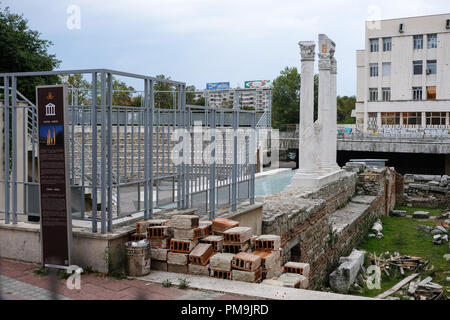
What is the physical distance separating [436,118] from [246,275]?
52231mm

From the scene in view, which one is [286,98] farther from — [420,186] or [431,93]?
[420,186]

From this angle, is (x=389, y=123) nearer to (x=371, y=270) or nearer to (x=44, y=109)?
(x=371, y=270)

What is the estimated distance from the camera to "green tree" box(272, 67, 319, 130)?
69.7 metres

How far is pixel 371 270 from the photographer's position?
13414mm

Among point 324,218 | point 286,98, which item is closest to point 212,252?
point 324,218

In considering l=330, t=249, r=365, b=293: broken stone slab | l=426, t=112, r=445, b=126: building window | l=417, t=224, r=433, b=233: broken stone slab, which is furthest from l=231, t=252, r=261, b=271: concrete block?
l=426, t=112, r=445, b=126: building window

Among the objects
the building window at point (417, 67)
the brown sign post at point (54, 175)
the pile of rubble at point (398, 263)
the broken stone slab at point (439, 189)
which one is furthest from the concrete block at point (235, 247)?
the building window at point (417, 67)

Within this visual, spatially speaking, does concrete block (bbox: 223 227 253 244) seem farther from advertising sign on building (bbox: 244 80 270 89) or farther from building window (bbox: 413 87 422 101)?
building window (bbox: 413 87 422 101)

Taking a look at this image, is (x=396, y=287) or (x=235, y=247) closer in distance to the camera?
(x=235, y=247)

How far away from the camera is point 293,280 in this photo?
6.41m

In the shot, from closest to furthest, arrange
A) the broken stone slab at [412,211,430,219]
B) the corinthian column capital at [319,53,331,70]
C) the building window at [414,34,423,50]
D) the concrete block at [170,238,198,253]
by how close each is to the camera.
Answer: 1. the concrete block at [170,238,198,253]
2. the corinthian column capital at [319,53,331,70]
3. the broken stone slab at [412,211,430,219]
4. the building window at [414,34,423,50]

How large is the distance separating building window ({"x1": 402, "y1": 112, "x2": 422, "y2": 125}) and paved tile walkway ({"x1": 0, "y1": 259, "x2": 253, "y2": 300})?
52888mm

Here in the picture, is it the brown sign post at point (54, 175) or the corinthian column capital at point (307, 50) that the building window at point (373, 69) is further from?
the brown sign post at point (54, 175)
